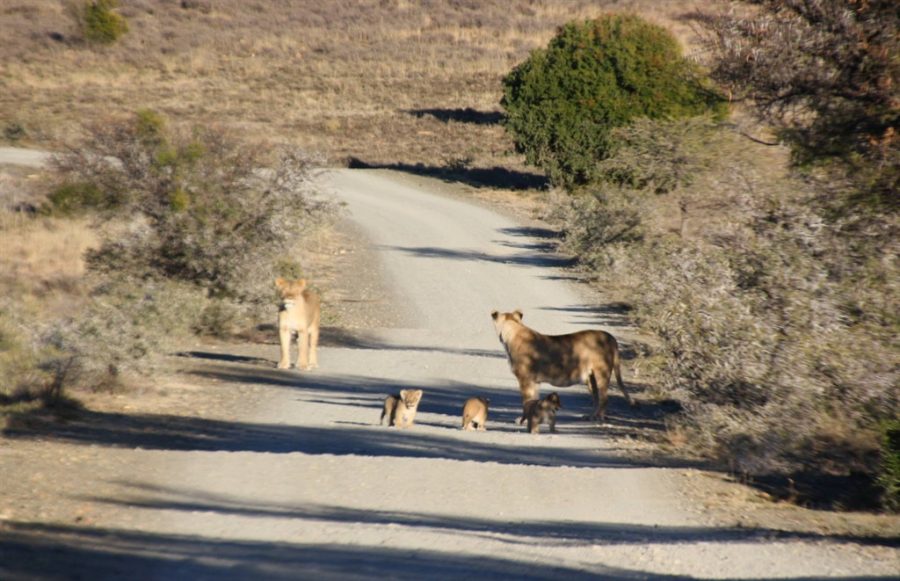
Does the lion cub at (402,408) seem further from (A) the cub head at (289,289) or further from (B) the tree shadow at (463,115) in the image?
(B) the tree shadow at (463,115)

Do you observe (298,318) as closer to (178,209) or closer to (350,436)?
(178,209)

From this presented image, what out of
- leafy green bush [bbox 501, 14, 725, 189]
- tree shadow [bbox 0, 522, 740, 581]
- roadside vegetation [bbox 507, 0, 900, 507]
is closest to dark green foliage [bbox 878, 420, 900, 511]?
roadside vegetation [bbox 507, 0, 900, 507]

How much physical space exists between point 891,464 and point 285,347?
995 cm

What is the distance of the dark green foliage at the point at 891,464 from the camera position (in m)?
10.2

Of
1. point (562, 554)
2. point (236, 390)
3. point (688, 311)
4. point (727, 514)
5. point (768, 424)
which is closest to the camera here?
point (562, 554)

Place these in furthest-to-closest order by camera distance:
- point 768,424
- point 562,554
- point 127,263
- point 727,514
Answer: point 127,263, point 768,424, point 727,514, point 562,554

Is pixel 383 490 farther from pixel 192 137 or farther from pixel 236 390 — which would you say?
pixel 192 137

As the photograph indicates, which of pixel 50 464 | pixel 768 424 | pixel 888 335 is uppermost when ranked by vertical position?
pixel 888 335

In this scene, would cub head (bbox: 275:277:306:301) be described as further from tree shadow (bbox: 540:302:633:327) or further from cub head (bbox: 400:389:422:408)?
tree shadow (bbox: 540:302:633:327)

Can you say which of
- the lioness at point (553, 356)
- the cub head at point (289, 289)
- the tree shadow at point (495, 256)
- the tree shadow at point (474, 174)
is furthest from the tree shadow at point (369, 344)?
the tree shadow at point (474, 174)

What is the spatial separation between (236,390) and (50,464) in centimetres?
532

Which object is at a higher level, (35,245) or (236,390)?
(35,245)

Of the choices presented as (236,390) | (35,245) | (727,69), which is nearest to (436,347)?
(236,390)

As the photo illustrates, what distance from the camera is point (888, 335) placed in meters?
11.3
